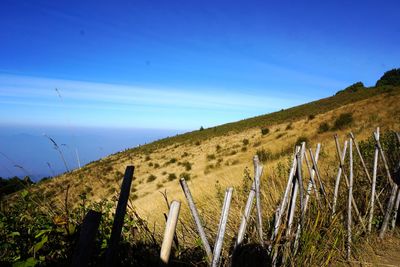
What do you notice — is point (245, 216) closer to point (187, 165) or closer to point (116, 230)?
point (116, 230)

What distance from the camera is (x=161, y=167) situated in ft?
65.0

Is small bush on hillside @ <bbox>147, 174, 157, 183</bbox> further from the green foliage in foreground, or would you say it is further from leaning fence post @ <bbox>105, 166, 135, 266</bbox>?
leaning fence post @ <bbox>105, 166, 135, 266</bbox>

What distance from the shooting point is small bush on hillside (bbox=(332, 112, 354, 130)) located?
17.4 metres

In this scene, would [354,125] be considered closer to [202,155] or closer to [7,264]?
[202,155]

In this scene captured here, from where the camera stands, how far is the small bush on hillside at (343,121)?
17.4m

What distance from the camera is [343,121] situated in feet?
58.9

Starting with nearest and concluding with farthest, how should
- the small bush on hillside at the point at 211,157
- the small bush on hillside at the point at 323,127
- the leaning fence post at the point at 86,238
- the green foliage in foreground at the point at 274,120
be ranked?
the leaning fence post at the point at 86,238
the small bush on hillside at the point at 323,127
the small bush on hillside at the point at 211,157
the green foliage in foreground at the point at 274,120

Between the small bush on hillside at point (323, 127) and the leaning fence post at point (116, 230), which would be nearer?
the leaning fence post at point (116, 230)

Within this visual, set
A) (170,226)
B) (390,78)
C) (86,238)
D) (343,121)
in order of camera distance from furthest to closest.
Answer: (390,78) → (343,121) → (170,226) → (86,238)

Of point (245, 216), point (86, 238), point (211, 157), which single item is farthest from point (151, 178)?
point (86, 238)

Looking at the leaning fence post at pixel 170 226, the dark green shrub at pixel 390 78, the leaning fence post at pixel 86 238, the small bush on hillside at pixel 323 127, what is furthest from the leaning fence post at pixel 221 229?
the dark green shrub at pixel 390 78

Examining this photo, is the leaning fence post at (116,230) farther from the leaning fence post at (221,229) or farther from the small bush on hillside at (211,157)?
the small bush on hillside at (211,157)

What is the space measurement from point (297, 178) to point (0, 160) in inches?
121

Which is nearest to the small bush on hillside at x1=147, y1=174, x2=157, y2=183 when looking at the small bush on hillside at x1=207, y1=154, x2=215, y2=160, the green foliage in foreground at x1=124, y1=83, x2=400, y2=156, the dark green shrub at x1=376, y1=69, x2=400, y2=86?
the small bush on hillside at x1=207, y1=154, x2=215, y2=160
